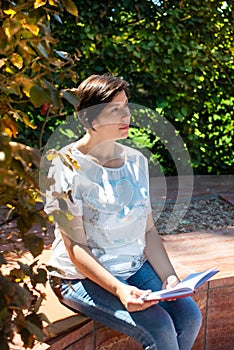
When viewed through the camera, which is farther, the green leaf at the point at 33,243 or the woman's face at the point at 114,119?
the woman's face at the point at 114,119

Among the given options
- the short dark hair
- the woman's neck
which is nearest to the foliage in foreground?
the short dark hair

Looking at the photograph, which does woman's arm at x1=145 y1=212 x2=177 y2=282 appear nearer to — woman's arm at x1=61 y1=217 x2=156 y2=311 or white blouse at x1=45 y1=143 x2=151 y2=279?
white blouse at x1=45 y1=143 x2=151 y2=279

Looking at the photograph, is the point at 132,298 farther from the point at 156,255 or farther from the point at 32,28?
the point at 32,28

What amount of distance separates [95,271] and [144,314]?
0.77ft

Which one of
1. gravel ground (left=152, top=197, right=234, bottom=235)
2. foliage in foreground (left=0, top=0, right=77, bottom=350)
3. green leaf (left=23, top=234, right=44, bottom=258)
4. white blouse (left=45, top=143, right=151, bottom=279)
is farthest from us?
gravel ground (left=152, top=197, right=234, bottom=235)

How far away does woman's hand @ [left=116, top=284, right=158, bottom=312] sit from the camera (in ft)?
7.72

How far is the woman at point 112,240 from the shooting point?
2430 mm

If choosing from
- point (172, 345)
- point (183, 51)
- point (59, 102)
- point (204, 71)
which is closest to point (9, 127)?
point (59, 102)

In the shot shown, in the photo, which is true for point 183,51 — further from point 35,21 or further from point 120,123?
point 35,21

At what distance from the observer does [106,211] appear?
256cm

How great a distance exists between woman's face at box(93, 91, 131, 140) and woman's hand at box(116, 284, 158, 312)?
23.3 inches

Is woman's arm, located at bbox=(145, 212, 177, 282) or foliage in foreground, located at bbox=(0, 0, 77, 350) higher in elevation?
foliage in foreground, located at bbox=(0, 0, 77, 350)

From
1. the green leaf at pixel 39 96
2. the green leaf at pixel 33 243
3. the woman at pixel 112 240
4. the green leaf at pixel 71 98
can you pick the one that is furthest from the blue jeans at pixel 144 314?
the green leaf at pixel 39 96

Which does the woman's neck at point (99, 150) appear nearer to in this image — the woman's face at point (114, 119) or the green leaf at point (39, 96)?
the woman's face at point (114, 119)
